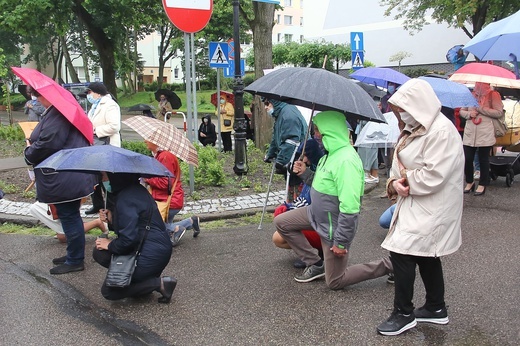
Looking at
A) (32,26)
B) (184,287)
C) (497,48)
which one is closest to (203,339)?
(184,287)

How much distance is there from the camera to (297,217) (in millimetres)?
4594

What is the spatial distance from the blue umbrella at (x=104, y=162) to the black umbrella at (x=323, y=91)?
1.21 metres

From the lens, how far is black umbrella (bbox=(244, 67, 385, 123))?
3.99m

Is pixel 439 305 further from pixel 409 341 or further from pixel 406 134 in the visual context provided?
pixel 406 134

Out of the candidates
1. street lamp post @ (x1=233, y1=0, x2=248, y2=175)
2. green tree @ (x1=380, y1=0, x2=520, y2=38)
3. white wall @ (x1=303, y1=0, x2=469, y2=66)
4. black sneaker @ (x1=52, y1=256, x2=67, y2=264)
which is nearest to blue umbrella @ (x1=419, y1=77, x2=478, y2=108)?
street lamp post @ (x1=233, y1=0, x2=248, y2=175)

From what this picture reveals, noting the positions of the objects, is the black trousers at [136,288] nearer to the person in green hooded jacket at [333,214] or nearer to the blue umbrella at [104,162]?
the blue umbrella at [104,162]

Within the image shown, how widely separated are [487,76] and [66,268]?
19.3 feet

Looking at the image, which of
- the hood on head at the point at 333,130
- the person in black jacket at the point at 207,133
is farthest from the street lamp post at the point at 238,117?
the hood on head at the point at 333,130

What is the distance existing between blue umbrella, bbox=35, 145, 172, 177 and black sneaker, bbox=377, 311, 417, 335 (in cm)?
201

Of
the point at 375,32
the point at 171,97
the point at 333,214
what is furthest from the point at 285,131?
the point at 375,32

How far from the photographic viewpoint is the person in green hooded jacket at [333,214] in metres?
3.96

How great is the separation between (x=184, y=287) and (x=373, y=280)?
5.77 ft

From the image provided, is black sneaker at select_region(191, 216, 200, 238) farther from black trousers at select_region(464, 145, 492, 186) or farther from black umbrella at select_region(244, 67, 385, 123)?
black trousers at select_region(464, 145, 492, 186)

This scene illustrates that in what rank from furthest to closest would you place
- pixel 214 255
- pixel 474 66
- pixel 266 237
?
pixel 474 66, pixel 266 237, pixel 214 255
